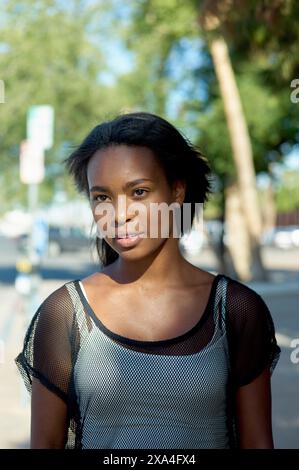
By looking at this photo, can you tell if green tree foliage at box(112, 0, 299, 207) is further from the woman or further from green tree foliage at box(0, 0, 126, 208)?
the woman

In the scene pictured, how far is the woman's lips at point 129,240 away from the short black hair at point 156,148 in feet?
0.49

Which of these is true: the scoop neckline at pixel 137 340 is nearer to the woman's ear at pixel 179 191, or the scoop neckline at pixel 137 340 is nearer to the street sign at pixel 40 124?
the woman's ear at pixel 179 191

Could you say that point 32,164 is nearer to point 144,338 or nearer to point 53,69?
point 144,338

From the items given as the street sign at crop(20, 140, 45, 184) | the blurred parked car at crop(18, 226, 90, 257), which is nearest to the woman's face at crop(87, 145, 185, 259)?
the street sign at crop(20, 140, 45, 184)

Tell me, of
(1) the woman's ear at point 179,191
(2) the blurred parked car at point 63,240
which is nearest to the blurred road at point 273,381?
(1) the woman's ear at point 179,191

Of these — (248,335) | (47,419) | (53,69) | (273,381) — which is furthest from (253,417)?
(53,69)

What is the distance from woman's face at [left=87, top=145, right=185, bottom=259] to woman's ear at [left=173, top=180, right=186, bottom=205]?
0.19 feet

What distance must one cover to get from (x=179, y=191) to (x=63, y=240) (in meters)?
48.3

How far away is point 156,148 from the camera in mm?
1871

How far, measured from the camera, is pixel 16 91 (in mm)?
22312

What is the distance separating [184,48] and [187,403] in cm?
2264

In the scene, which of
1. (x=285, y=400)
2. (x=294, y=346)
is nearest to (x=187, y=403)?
(x=285, y=400)

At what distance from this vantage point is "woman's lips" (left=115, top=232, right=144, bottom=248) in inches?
73.5

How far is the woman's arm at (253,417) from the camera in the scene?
6.07 feet
